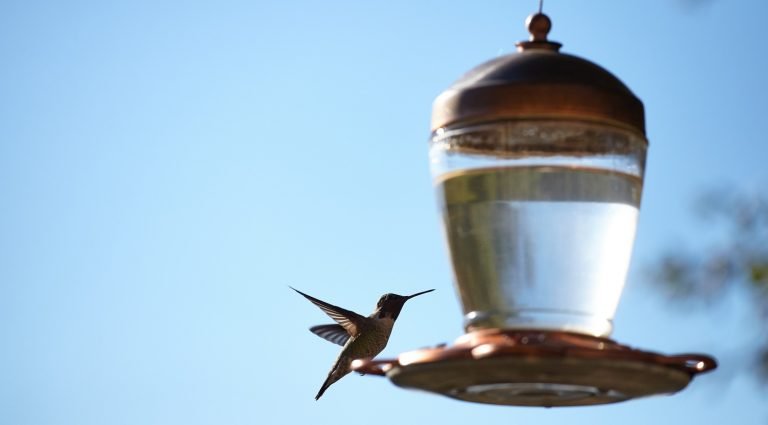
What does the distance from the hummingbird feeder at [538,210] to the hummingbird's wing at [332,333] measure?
2650mm

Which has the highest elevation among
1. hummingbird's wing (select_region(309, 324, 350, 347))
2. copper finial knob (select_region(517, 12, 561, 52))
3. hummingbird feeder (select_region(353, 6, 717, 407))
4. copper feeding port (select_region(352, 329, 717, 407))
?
copper finial knob (select_region(517, 12, 561, 52))

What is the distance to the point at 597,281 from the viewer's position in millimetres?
3354

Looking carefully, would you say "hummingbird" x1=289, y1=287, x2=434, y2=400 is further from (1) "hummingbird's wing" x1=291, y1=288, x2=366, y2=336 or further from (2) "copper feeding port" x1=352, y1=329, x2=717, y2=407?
(2) "copper feeding port" x1=352, y1=329, x2=717, y2=407

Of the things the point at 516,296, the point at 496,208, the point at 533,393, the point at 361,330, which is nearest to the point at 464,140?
the point at 496,208

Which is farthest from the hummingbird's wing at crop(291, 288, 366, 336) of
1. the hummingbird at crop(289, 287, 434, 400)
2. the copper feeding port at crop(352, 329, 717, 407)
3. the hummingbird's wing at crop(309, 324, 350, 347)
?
the copper feeding port at crop(352, 329, 717, 407)

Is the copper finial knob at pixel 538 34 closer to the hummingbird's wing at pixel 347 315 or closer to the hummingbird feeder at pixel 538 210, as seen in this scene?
the hummingbird feeder at pixel 538 210

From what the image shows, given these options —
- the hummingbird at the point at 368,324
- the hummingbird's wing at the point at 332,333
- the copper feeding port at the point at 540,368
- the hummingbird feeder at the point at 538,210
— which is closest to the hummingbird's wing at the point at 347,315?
the hummingbird at the point at 368,324

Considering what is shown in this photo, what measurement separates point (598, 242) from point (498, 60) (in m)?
0.64

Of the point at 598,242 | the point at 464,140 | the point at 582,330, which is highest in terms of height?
the point at 464,140

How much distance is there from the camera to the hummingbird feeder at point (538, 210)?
9.71 ft

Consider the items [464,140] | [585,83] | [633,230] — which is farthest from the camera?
[633,230]

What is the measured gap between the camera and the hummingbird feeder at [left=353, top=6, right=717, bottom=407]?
9.71 feet

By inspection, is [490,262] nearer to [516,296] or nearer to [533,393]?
[516,296]

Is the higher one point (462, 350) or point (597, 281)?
point (597, 281)
